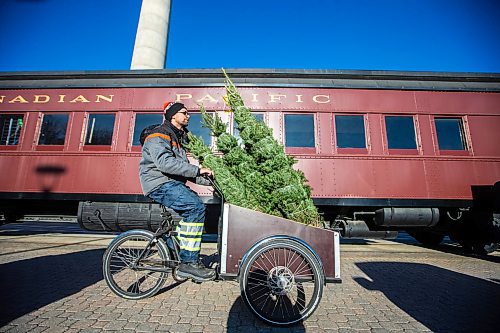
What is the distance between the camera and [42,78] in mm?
5422

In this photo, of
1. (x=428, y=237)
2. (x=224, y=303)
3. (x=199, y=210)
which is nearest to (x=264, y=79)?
(x=199, y=210)

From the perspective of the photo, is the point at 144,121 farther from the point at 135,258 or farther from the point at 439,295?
the point at 439,295

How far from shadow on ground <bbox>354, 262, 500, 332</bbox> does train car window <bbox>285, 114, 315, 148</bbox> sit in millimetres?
2564

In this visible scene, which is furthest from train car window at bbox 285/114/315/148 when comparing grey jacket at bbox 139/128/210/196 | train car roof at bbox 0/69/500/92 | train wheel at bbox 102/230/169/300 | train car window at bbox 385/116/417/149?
train wheel at bbox 102/230/169/300

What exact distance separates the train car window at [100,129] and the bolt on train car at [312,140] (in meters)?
0.02

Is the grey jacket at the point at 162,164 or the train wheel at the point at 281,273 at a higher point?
the grey jacket at the point at 162,164

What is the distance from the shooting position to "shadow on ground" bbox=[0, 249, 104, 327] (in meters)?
2.20

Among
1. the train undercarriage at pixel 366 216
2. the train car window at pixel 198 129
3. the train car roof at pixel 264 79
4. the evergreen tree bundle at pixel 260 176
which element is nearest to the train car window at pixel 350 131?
the train car roof at pixel 264 79

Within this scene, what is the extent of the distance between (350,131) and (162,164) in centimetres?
409

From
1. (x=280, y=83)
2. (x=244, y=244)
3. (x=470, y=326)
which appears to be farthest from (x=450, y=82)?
(x=244, y=244)

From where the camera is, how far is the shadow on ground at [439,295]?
206cm

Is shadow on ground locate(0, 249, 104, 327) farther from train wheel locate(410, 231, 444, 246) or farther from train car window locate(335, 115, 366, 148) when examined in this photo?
train wheel locate(410, 231, 444, 246)

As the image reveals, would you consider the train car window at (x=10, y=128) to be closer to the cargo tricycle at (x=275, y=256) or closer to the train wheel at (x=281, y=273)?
the cargo tricycle at (x=275, y=256)

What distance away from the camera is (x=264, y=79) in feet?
17.1
